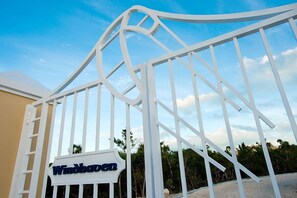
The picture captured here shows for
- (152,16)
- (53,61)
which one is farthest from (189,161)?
(152,16)

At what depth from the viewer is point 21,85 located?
→ 197 centimetres

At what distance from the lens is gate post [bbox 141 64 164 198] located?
1073 millimetres

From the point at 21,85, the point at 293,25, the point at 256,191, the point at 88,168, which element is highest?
the point at 21,85

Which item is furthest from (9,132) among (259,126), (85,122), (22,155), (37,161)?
(259,126)

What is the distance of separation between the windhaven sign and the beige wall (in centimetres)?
46

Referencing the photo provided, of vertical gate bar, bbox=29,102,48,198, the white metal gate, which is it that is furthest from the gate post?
vertical gate bar, bbox=29,102,48,198

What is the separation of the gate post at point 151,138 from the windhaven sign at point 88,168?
0.18 m

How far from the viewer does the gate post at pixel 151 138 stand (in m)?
1.07

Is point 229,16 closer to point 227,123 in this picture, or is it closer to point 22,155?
point 227,123

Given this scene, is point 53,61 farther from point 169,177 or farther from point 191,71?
point 169,177

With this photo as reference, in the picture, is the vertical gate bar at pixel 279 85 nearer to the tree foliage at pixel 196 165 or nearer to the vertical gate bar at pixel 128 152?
the vertical gate bar at pixel 128 152

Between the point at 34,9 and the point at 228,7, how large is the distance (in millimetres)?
2039

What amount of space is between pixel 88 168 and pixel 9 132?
Answer: 942 millimetres

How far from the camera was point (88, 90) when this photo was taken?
1613 millimetres
